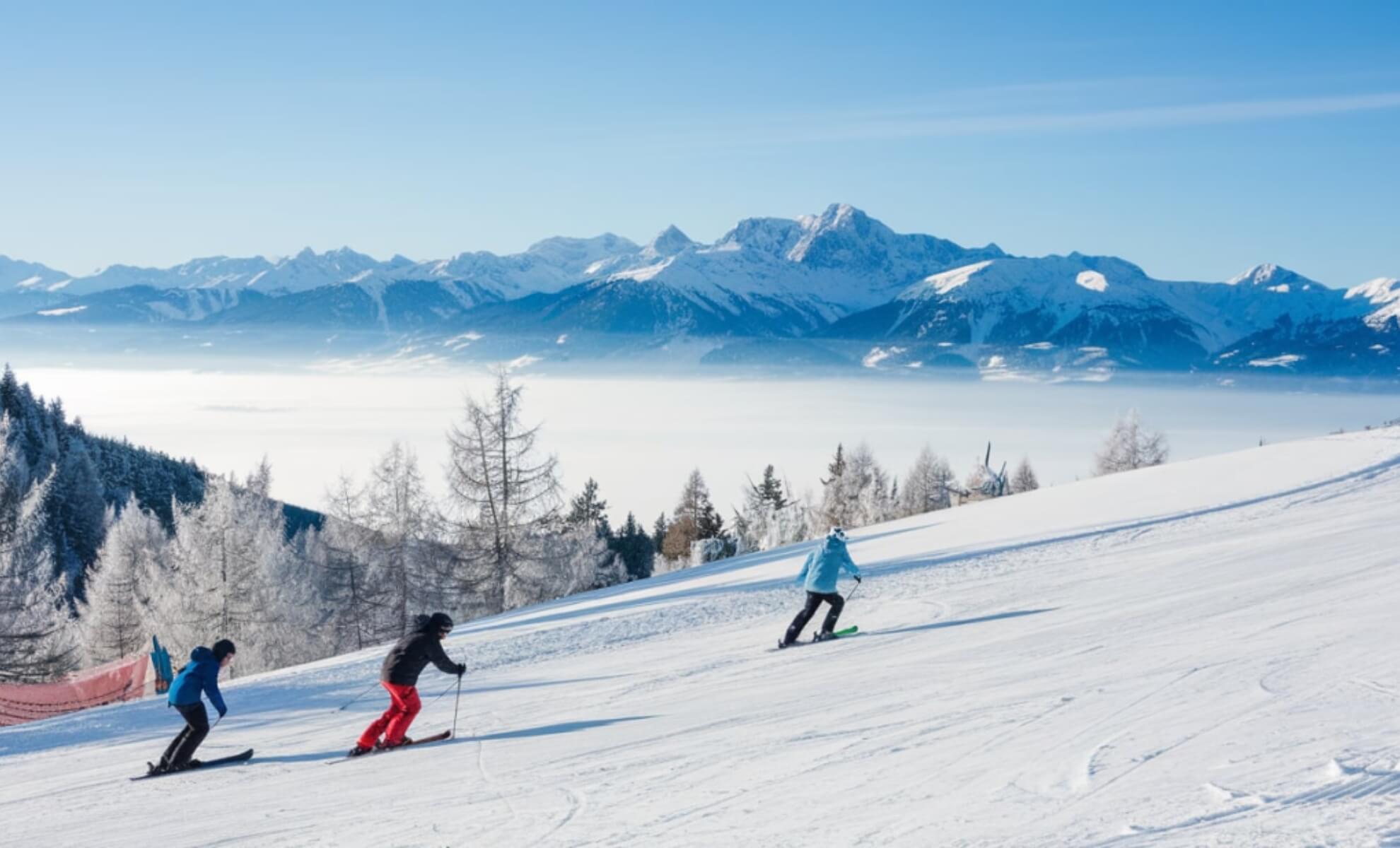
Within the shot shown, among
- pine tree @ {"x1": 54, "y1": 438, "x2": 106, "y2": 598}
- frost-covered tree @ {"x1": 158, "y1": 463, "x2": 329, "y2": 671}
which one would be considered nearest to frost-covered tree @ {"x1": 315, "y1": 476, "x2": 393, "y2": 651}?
frost-covered tree @ {"x1": 158, "y1": 463, "x2": 329, "y2": 671}

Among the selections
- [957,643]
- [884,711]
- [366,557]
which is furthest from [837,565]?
[366,557]

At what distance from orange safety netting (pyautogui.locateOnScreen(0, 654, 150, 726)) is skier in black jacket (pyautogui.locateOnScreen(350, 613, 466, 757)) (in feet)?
42.4

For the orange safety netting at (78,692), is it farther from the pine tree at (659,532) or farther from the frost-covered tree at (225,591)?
the pine tree at (659,532)

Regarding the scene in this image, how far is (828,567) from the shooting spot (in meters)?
15.4

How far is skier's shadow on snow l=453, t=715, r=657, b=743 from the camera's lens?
1175 centimetres

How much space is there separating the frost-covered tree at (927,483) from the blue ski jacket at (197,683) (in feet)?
279

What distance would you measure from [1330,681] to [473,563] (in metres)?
29.6

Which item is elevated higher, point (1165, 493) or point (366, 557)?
point (1165, 493)

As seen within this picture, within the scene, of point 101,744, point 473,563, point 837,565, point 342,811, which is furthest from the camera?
point 473,563

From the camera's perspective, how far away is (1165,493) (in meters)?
27.5

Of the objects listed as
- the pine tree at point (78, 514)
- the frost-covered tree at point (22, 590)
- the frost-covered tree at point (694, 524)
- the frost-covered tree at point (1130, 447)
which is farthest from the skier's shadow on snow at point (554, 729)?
the frost-covered tree at point (1130, 447)

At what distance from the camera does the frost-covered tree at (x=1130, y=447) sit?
99.2m

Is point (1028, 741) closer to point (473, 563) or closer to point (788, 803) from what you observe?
point (788, 803)

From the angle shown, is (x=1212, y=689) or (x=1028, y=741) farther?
(x=1212, y=689)
